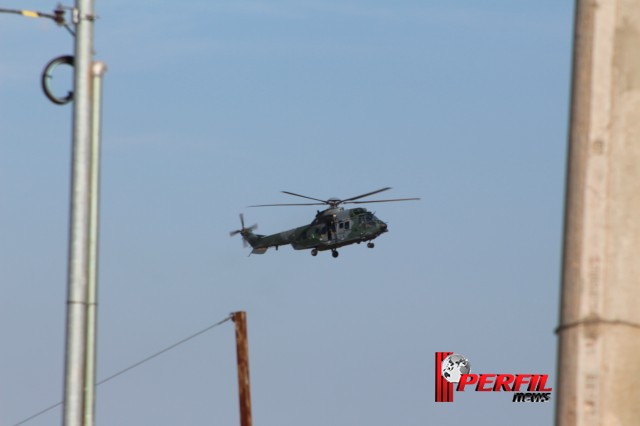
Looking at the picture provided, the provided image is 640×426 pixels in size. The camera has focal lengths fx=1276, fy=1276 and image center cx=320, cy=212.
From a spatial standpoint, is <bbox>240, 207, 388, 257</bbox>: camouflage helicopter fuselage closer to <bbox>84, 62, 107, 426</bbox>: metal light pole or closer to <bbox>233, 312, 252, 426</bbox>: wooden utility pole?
<bbox>233, 312, 252, 426</bbox>: wooden utility pole

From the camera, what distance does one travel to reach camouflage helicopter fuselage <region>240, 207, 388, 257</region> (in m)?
50.8

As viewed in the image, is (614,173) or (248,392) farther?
(248,392)

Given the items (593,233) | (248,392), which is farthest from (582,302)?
(248,392)

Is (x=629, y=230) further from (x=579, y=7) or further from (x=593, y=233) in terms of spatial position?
(x=579, y=7)

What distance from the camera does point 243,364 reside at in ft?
85.1

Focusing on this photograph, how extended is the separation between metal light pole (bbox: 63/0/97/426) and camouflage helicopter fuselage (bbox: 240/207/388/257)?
43.2 meters

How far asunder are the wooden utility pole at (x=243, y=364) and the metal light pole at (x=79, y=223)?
59.7 feet

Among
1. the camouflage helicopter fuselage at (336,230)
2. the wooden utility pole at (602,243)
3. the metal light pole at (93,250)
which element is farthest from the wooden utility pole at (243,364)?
the camouflage helicopter fuselage at (336,230)

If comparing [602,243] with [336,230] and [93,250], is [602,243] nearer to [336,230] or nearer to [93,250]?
[93,250]

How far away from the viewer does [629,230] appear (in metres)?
5.09

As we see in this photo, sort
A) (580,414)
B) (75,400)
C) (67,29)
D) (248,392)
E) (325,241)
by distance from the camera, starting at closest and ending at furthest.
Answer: (580,414)
(75,400)
(67,29)
(248,392)
(325,241)

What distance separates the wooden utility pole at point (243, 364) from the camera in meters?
25.4

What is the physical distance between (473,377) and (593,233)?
48.1 metres

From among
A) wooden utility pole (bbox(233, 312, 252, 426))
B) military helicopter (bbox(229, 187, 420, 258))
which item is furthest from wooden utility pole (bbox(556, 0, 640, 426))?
military helicopter (bbox(229, 187, 420, 258))
